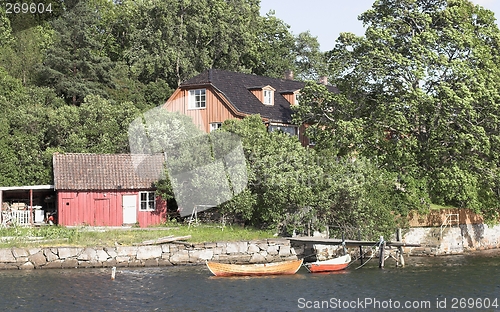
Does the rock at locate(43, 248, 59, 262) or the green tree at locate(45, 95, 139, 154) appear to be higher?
the green tree at locate(45, 95, 139, 154)

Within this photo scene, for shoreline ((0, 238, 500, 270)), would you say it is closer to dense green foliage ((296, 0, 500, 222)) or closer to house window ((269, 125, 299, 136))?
dense green foliage ((296, 0, 500, 222))

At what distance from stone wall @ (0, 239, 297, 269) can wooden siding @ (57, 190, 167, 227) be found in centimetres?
761

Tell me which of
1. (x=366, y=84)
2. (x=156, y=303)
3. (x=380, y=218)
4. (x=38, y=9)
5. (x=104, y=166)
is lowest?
(x=156, y=303)

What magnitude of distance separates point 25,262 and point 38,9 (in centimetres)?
4228

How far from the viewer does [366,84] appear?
52406 mm

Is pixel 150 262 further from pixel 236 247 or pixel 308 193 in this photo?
pixel 308 193

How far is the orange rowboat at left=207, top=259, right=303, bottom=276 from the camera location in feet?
124

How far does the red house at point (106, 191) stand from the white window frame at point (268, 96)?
1452 centimetres

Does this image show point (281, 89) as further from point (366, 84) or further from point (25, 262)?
point (25, 262)

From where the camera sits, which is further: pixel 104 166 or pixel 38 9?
pixel 38 9

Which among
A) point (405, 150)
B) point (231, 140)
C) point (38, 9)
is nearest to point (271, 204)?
point (231, 140)

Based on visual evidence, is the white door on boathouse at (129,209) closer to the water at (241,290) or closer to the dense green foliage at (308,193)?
the dense green foliage at (308,193)

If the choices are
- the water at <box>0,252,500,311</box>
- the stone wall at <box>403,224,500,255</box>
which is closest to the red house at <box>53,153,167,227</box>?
the water at <box>0,252,500,311</box>

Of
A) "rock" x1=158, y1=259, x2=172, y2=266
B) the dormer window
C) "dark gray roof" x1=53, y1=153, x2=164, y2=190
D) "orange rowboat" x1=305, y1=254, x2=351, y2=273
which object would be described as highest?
the dormer window
